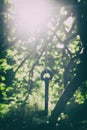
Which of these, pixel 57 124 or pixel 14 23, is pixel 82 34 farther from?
pixel 57 124

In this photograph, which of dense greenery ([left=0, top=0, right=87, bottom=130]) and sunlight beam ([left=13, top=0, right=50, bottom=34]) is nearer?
dense greenery ([left=0, top=0, right=87, bottom=130])

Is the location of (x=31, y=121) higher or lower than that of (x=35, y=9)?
lower

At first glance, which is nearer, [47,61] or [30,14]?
[30,14]

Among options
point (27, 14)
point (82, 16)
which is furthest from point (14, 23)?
point (82, 16)

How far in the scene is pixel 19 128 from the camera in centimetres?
645

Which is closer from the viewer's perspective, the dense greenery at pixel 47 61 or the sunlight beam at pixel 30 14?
the dense greenery at pixel 47 61

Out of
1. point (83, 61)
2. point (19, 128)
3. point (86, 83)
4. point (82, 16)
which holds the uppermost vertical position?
Result: point (82, 16)

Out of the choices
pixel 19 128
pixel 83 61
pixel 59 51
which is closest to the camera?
pixel 19 128

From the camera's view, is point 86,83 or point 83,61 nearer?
point 83,61

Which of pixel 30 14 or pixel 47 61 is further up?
pixel 30 14

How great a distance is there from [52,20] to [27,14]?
71 centimetres

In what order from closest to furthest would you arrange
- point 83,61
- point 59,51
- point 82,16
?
point 82,16 → point 83,61 → point 59,51

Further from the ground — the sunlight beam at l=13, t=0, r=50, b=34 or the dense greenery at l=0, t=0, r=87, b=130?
the sunlight beam at l=13, t=0, r=50, b=34

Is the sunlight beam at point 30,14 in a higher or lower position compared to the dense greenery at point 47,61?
higher
